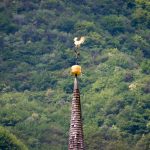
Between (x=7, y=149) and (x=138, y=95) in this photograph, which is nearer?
(x=7, y=149)

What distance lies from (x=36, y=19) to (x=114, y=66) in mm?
22144

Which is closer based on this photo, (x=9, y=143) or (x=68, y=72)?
(x=9, y=143)

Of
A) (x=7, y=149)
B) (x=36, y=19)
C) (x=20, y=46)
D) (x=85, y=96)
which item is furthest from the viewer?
(x=36, y=19)

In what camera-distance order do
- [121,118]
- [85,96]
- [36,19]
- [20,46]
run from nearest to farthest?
1. [121,118]
2. [85,96]
3. [20,46]
4. [36,19]

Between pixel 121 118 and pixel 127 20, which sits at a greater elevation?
pixel 127 20

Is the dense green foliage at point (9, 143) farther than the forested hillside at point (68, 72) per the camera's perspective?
No

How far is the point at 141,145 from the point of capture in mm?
104000

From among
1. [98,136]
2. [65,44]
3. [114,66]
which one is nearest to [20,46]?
[65,44]

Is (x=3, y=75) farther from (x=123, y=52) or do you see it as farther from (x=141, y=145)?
(x=141, y=145)

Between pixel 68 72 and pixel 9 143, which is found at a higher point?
pixel 68 72

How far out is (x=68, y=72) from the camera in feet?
441

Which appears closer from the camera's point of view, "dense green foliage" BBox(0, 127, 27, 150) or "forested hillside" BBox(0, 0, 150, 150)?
"dense green foliage" BBox(0, 127, 27, 150)

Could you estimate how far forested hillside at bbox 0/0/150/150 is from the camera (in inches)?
4309

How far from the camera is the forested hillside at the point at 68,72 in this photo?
109438mm
